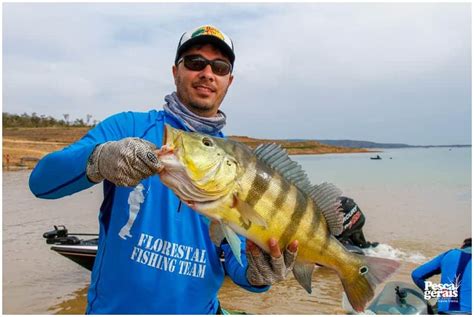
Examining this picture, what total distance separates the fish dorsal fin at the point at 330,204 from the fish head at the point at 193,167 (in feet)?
2.01

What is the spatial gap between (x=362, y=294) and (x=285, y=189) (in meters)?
0.86

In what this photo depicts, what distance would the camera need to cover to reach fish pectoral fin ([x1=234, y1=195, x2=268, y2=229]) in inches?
83.4

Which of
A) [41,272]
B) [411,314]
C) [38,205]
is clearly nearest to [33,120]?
[38,205]

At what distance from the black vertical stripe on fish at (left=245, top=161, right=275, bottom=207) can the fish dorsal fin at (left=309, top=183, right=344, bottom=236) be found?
0.35 meters

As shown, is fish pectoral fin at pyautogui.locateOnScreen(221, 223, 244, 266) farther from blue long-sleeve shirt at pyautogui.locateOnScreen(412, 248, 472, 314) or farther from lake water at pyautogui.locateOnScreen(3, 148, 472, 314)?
lake water at pyautogui.locateOnScreen(3, 148, 472, 314)

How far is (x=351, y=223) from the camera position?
8.20 metres

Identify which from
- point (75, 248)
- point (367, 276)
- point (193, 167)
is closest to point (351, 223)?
point (75, 248)

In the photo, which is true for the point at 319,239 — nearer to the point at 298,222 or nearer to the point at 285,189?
the point at 298,222

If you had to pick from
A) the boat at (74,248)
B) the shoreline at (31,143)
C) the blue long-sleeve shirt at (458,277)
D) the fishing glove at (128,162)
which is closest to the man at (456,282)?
the blue long-sleeve shirt at (458,277)

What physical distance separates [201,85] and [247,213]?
97cm

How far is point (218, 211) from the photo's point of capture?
2.09 meters

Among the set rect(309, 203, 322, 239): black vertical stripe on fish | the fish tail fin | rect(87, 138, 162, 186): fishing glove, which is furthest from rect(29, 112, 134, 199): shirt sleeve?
the fish tail fin

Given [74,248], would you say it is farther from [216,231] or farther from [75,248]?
[216,231]

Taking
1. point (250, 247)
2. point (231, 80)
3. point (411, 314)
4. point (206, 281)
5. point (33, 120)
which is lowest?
point (411, 314)
